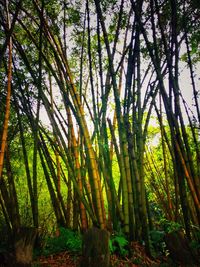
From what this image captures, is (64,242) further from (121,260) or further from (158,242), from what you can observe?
(158,242)

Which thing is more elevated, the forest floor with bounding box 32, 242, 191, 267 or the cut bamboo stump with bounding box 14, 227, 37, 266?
the cut bamboo stump with bounding box 14, 227, 37, 266

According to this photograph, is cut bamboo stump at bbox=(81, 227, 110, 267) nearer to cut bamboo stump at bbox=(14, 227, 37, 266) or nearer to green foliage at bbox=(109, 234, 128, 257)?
cut bamboo stump at bbox=(14, 227, 37, 266)

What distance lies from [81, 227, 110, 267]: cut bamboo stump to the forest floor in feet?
2.56

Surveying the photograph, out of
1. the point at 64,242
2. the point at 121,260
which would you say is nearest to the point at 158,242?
the point at 121,260

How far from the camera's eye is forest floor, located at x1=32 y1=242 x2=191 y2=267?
8.67 feet

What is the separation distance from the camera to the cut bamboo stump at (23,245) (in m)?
2.07

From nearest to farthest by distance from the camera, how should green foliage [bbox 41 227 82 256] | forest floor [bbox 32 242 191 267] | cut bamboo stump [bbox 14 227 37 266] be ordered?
cut bamboo stump [bbox 14 227 37 266]
forest floor [bbox 32 242 191 267]
green foliage [bbox 41 227 82 256]

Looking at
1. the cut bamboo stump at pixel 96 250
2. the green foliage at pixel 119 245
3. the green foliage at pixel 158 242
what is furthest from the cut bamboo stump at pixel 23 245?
the green foliage at pixel 158 242

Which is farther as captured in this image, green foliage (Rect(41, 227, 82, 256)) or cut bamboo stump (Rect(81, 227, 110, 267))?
green foliage (Rect(41, 227, 82, 256))

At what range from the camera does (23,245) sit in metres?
2.10

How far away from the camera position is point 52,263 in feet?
9.26

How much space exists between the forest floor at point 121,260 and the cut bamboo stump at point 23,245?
2.17ft

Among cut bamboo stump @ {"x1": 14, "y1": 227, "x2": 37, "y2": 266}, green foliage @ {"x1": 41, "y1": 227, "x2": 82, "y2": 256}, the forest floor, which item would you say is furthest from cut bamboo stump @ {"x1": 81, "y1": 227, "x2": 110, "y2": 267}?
green foliage @ {"x1": 41, "y1": 227, "x2": 82, "y2": 256}

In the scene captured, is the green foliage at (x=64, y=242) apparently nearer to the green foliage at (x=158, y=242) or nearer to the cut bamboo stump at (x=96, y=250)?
the green foliage at (x=158, y=242)
